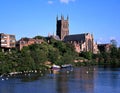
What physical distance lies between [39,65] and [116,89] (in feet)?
124

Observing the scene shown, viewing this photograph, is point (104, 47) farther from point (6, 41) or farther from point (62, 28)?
point (6, 41)

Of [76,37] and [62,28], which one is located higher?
[62,28]

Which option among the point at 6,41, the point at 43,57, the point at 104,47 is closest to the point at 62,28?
the point at 104,47

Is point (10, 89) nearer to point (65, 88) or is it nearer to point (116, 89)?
point (65, 88)

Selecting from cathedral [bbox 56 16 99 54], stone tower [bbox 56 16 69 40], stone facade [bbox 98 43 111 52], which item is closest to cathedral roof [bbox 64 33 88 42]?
cathedral [bbox 56 16 99 54]

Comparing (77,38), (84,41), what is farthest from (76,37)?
(84,41)

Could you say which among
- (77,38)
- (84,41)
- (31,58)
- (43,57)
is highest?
(77,38)

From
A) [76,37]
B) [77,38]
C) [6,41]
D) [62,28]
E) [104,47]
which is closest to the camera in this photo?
[6,41]

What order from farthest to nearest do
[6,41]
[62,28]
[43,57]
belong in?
[62,28]
[6,41]
[43,57]

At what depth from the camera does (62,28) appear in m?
172

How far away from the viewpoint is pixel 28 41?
113m

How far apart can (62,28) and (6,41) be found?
2758 inches

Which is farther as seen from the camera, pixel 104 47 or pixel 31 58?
pixel 104 47

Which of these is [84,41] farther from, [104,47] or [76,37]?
[104,47]
